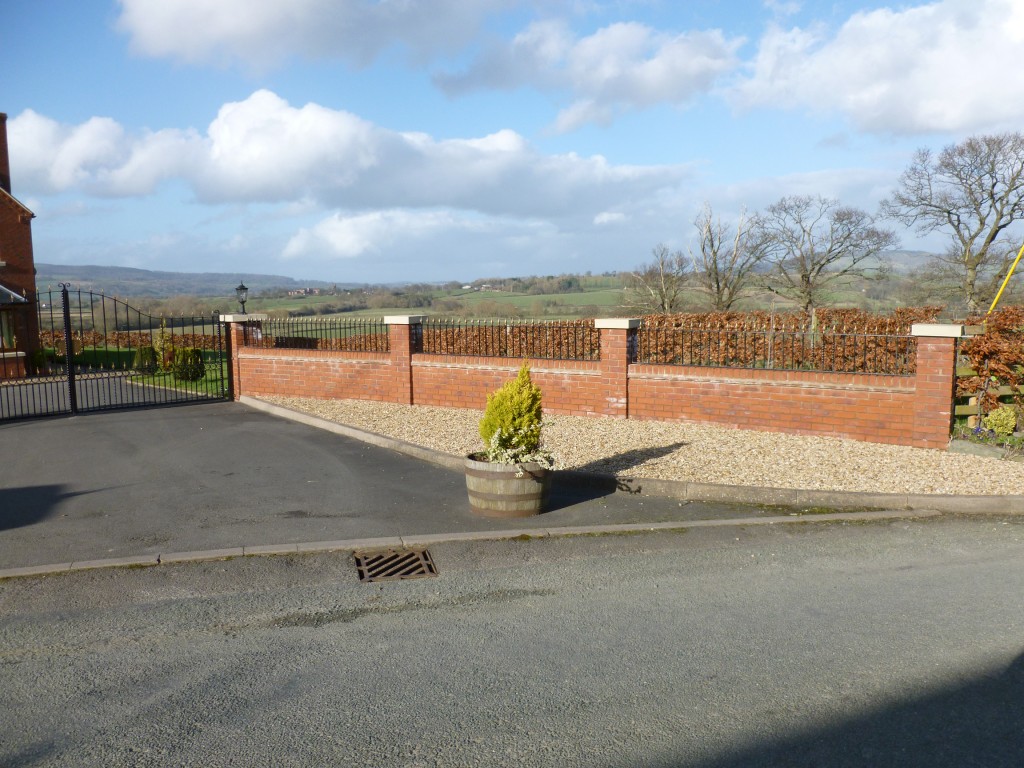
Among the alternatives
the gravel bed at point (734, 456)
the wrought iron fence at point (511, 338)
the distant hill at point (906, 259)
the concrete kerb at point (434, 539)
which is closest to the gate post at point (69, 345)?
the gravel bed at point (734, 456)

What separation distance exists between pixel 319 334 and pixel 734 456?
970 centimetres

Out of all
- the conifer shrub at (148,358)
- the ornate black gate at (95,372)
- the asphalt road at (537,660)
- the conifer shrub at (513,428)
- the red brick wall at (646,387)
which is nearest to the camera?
the asphalt road at (537,660)

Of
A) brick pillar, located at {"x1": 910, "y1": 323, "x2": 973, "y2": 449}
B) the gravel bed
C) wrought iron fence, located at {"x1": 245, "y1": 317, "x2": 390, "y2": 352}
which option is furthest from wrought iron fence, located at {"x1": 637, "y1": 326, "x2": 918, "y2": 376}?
wrought iron fence, located at {"x1": 245, "y1": 317, "x2": 390, "y2": 352}

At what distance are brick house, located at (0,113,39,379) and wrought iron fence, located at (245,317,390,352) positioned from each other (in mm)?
8945

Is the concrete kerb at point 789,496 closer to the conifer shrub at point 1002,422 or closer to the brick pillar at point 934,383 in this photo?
the brick pillar at point 934,383

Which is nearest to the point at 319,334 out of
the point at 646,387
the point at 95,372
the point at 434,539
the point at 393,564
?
the point at 646,387

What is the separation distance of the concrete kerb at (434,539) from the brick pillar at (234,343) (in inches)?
408

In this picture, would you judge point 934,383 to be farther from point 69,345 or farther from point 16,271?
point 16,271

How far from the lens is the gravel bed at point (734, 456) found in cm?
896

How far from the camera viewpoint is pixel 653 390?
12.7 m

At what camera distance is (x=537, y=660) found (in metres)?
4.85

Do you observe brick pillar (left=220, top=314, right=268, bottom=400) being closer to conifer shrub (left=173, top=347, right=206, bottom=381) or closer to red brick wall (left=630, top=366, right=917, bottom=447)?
conifer shrub (left=173, top=347, right=206, bottom=381)

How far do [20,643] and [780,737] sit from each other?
446cm

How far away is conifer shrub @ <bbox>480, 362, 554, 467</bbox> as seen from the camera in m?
8.10
